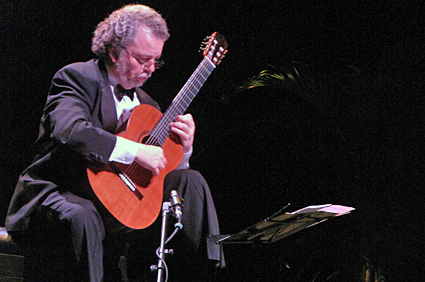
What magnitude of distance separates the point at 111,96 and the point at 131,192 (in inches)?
21.6

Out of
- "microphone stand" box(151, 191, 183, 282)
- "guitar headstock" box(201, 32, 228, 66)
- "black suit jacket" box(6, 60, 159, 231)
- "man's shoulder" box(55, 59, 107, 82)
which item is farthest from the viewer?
"guitar headstock" box(201, 32, 228, 66)

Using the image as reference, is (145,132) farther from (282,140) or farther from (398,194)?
(398,194)

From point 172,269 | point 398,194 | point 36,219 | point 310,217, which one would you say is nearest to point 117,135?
point 36,219

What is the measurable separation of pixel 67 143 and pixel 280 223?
1119mm

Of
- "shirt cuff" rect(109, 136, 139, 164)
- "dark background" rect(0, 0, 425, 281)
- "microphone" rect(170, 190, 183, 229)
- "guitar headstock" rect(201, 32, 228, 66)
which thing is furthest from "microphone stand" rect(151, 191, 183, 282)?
"dark background" rect(0, 0, 425, 281)

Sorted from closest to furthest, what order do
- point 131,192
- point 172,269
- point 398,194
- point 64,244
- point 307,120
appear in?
point 64,244, point 131,192, point 172,269, point 398,194, point 307,120

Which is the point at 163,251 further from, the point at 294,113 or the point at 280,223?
the point at 294,113

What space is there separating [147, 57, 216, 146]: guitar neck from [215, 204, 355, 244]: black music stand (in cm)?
64

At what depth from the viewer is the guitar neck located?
260 centimetres

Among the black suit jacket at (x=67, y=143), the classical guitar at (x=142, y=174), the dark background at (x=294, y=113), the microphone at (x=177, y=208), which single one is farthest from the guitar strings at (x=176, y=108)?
the dark background at (x=294, y=113)

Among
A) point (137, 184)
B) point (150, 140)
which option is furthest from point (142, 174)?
point (150, 140)

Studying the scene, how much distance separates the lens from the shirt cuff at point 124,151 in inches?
90.5

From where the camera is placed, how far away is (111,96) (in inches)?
100

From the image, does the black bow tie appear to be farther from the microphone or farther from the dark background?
the dark background
